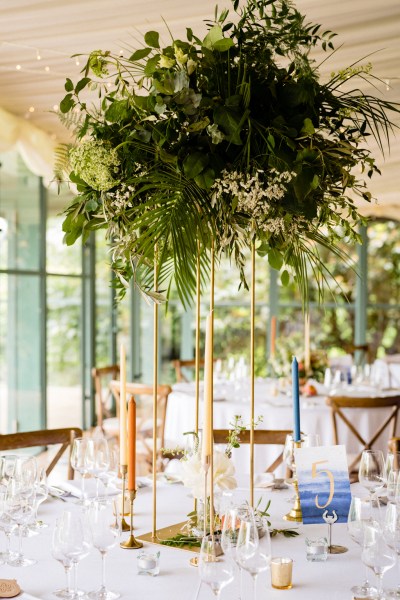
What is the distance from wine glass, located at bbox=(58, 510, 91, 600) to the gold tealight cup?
445 millimetres

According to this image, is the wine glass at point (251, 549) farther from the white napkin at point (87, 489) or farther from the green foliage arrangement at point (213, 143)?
the white napkin at point (87, 489)

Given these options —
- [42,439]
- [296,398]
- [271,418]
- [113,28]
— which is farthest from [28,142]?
[296,398]

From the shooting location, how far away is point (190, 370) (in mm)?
9391

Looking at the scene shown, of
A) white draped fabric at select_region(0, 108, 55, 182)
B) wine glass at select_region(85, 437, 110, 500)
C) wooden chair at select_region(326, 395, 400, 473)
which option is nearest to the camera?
wine glass at select_region(85, 437, 110, 500)

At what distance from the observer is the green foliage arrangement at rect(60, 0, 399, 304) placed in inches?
71.8

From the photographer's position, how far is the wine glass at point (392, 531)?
1729 millimetres

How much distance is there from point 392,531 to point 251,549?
370 millimetres

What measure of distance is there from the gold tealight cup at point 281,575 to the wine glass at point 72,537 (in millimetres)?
445

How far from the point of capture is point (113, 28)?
11.8 feet

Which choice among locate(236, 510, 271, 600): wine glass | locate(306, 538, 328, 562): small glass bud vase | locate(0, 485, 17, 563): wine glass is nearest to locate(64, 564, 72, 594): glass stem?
locate(0, 485, 17, 563): wine glass

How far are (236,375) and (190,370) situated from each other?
11.9 feet

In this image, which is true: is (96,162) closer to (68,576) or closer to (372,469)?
(68,576)

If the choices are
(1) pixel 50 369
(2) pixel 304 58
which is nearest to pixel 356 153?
(2) pixel 304 58

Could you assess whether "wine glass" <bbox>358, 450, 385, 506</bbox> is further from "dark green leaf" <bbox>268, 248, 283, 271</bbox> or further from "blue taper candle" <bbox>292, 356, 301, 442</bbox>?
"dark green leaf" <bbox>268, 248, 283, 271</bbox>
